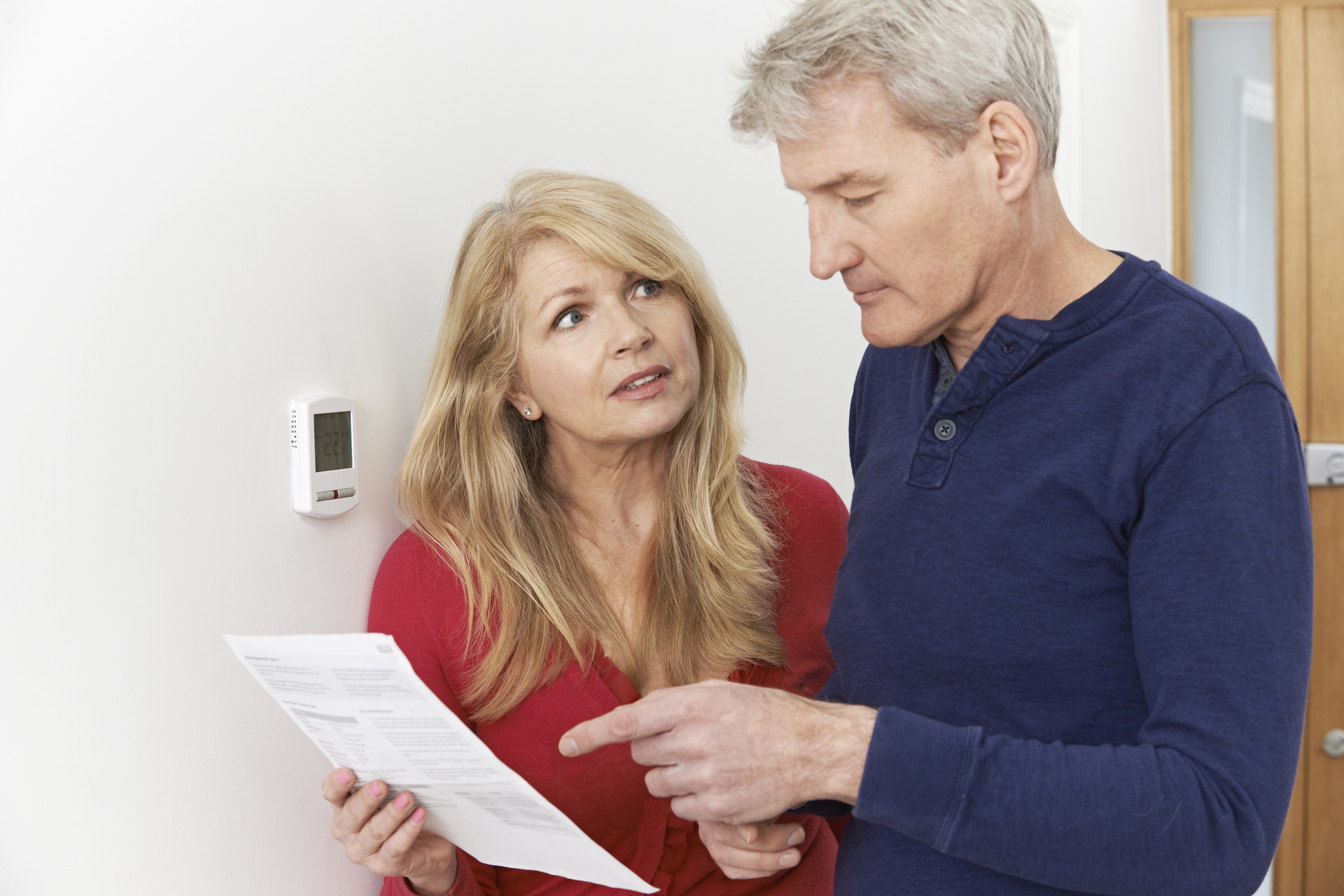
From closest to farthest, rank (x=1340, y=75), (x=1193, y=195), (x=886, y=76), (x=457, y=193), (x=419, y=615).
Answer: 1. (x=886, y=76)
2. (x=419, y=615)
3. (x=457, y=193)
4. (x=1340, y=75)
5. (x=1193, y=195)

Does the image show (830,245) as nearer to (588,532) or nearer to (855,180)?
(855,180)

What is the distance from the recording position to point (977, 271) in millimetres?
948

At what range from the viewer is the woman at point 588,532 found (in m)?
1.34

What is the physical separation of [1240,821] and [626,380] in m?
0.86

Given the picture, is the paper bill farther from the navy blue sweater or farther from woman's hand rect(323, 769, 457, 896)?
the navy blue sweater

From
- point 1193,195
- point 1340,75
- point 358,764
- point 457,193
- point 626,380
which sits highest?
point 1340,75

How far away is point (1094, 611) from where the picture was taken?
0.89 metres

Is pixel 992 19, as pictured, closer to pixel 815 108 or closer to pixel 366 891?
pixel 815 108

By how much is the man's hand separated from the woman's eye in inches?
26.2

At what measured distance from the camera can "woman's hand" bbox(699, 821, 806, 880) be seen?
1114 millimetres

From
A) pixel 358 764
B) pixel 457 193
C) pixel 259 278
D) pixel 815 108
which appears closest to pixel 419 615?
pixel 358 764

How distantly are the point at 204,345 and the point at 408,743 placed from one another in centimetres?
42

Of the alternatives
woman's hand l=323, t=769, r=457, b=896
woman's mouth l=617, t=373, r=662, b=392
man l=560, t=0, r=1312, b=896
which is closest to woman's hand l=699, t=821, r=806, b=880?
man l=560, t=0, r=1312, b=896

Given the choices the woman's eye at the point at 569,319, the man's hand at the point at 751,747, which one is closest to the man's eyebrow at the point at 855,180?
the man's hand at the point at 751,747
